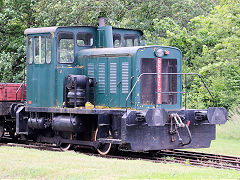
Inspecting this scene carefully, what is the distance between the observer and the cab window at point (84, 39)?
1369cm

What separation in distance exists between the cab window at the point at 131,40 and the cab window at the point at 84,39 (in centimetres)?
109

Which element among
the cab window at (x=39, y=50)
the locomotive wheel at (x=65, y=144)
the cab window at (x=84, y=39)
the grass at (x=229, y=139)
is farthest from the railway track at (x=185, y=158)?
the cab window at (x=84, y=39)

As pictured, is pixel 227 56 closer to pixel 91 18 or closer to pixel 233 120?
pixel 233 120

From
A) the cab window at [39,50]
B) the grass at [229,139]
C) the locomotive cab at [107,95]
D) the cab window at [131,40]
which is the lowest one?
the grass at [229,139]

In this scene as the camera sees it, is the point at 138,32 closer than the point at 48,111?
No

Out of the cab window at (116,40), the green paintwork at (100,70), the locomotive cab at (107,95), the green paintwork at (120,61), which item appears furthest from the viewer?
the cab window at (116,40)

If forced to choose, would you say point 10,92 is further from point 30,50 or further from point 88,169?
point 88,169

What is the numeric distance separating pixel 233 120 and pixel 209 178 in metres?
10.0

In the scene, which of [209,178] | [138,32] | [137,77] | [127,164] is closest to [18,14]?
[138,32]

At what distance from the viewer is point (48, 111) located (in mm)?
13492

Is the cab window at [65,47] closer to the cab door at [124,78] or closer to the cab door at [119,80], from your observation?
the cab door at [119,80]

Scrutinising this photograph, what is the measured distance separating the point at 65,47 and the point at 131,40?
6.87 feet

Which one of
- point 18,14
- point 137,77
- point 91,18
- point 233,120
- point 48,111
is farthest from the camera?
point 18,14

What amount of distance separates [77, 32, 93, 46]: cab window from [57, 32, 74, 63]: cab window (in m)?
0.23
